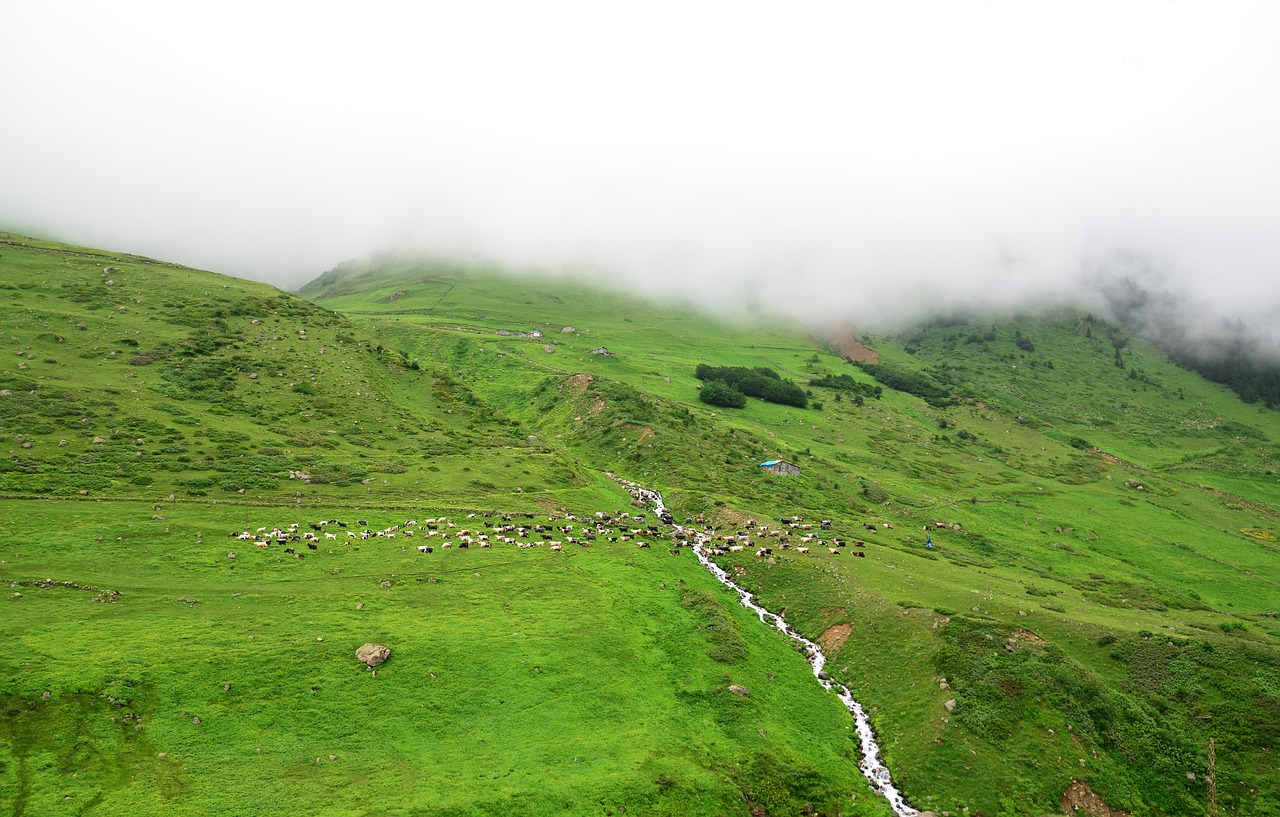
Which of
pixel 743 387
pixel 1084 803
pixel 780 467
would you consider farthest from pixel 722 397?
pixel 1084 803

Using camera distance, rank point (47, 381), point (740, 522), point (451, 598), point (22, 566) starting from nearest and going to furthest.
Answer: point (22, 566) < point (451, 598) < point (47, 381) < point (740, 522)

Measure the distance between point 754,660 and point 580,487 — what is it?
41974mm

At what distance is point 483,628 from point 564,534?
23222 mm

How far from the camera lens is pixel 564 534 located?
68.0m

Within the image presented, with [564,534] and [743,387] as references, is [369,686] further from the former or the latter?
[743,387]

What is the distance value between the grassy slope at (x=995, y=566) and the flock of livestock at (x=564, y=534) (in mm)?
4378

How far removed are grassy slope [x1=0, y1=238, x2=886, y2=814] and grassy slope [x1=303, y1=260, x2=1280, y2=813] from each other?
29.9 ft

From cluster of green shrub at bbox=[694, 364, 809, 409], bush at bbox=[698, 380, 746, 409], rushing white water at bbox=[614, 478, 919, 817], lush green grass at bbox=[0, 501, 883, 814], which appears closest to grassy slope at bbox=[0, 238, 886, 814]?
lush green grass at bbox=[0, 501, 883, 814]

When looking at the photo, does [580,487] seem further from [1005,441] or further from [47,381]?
[1005,441]

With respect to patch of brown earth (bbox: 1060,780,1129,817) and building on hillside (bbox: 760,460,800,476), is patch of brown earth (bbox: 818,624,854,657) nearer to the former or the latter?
patch of brown earth (bbox: 1060,780,1129,817)

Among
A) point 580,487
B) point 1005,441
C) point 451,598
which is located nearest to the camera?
point 451,598

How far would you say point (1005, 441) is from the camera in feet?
602

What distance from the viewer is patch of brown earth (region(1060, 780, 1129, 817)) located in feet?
125

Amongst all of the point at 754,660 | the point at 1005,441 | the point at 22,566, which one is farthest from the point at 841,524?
the point at 1005,441
